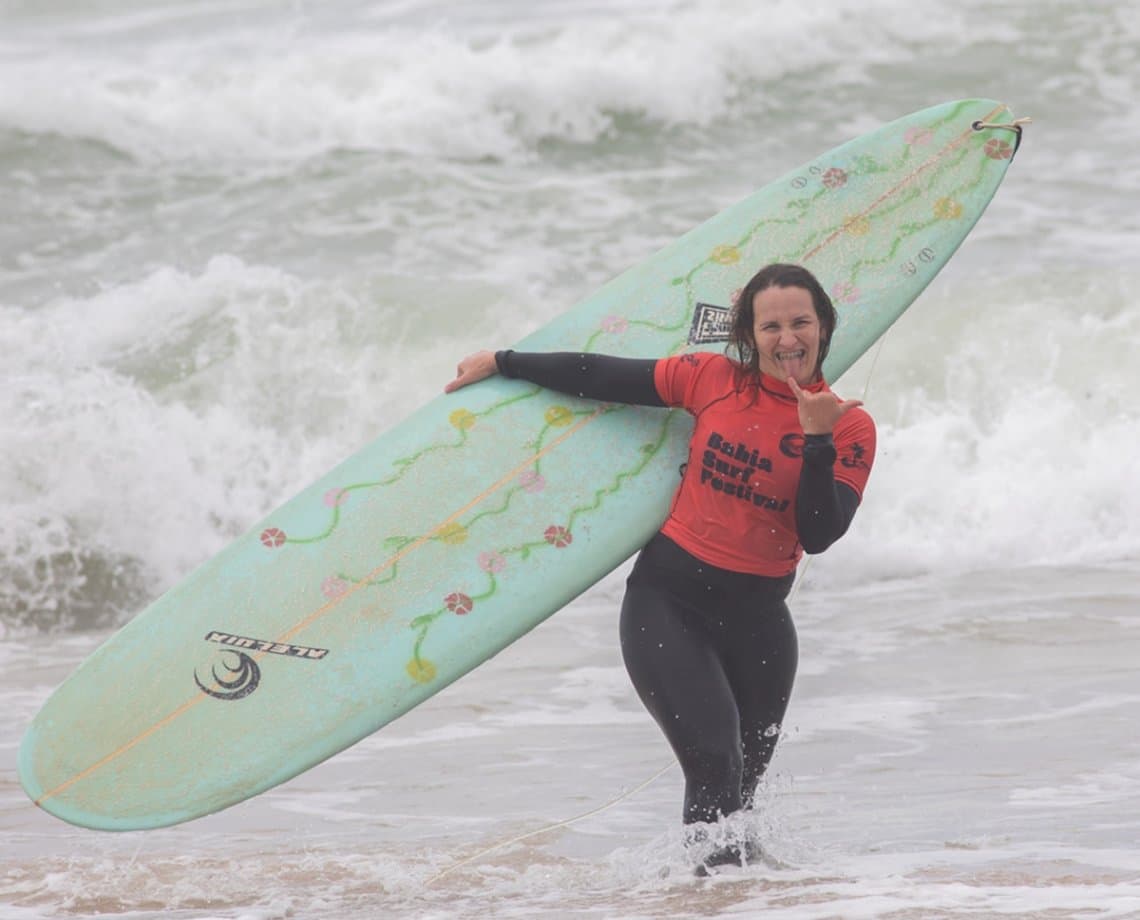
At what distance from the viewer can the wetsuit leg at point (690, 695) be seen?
3.32 meters

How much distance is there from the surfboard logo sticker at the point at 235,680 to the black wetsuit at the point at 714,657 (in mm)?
876

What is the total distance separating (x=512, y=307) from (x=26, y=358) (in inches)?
96.9

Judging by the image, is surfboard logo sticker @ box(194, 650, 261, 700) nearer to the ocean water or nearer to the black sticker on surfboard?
the ocean water

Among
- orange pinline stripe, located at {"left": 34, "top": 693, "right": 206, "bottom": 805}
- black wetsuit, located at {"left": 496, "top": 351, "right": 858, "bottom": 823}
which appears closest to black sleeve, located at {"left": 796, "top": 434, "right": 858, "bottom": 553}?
black wetsuit, located at {"left": 496, "top": 351, "right": 858, "bottom": 823}

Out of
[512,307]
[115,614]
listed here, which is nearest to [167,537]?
[115,614]

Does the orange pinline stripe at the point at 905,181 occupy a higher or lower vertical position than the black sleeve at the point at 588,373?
higher

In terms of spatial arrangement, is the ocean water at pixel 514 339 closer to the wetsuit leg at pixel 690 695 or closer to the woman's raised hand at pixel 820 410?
the wetsuit leg at pixel 690 695

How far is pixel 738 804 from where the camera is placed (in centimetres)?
339

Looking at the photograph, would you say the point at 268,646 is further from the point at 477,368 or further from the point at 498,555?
the point at 477,368

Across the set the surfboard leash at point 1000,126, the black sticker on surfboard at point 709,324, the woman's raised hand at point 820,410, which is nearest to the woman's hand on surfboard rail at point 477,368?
the black sticker on surfboard at point 709,324

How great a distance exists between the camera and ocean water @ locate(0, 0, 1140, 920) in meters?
3.85

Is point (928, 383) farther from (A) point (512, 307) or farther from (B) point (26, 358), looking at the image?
(B) point (26, 358)

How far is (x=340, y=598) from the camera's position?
12.7 feet

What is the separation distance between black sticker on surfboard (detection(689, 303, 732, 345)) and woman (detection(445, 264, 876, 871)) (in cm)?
64
